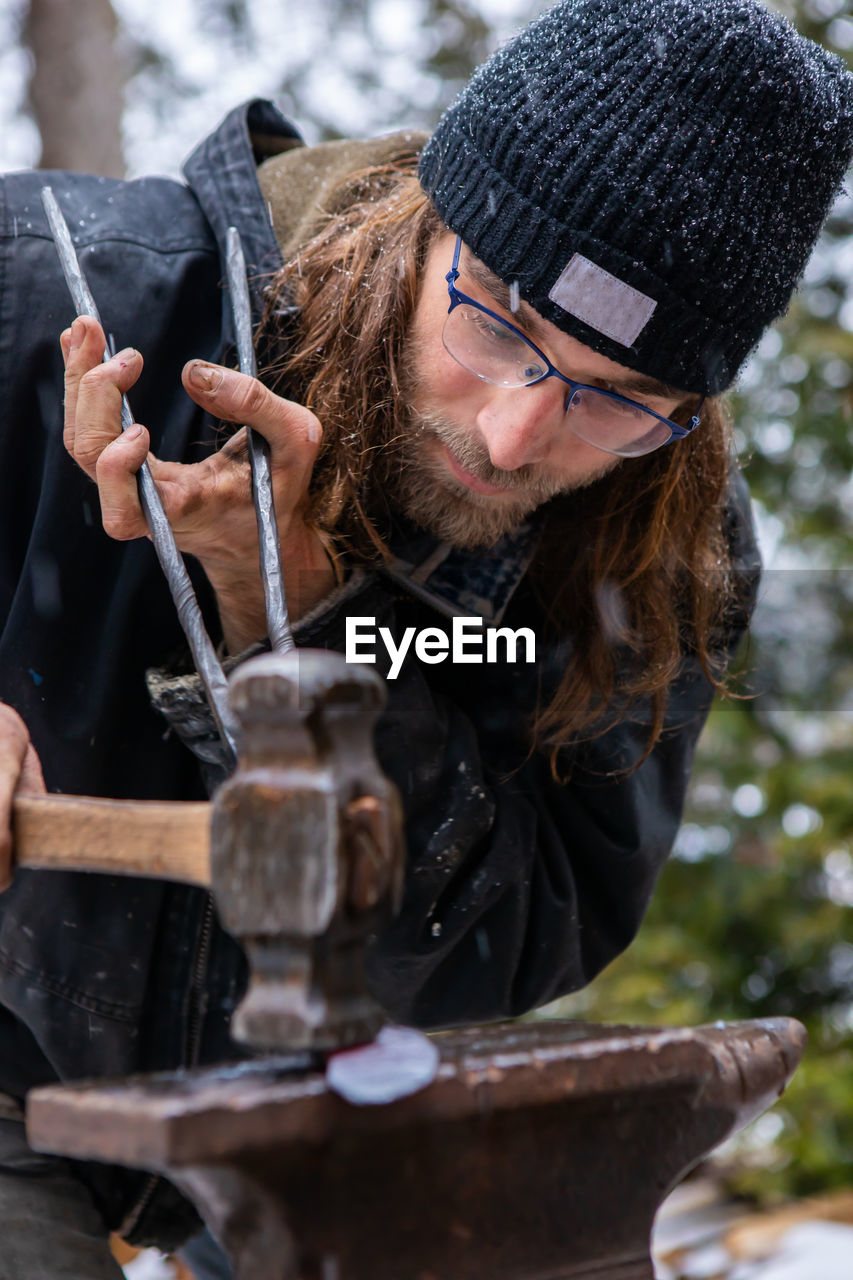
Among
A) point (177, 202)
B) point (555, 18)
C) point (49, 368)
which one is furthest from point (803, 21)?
point (49, 368)

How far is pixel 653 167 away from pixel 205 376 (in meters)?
0.73

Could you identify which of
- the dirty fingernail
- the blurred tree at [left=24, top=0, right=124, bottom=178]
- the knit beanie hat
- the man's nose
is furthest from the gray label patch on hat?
the blurred tree at [left=24, top=0, right=124, bottom=178]

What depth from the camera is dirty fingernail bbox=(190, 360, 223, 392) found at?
56.1 inches

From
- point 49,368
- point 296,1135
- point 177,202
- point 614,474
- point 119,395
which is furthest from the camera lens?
point 614,474

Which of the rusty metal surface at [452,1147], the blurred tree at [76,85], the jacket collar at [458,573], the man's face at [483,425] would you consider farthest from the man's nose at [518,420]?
the blurred tree at [76,85]

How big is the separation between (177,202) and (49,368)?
0.41 meters

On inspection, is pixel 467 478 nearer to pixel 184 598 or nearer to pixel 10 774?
pixel 184 598

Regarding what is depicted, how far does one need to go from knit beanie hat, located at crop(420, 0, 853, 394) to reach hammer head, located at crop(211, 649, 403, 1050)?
0.99m

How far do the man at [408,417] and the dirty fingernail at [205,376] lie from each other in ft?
0.31

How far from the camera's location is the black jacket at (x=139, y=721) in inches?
67.7

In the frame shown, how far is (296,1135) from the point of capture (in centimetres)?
89

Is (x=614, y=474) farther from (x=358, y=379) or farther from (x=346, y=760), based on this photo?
(x=346, y=760)

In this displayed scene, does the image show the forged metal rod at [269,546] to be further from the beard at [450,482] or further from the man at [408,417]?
the beard at [450,482]

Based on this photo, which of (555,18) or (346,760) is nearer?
(346,760)
